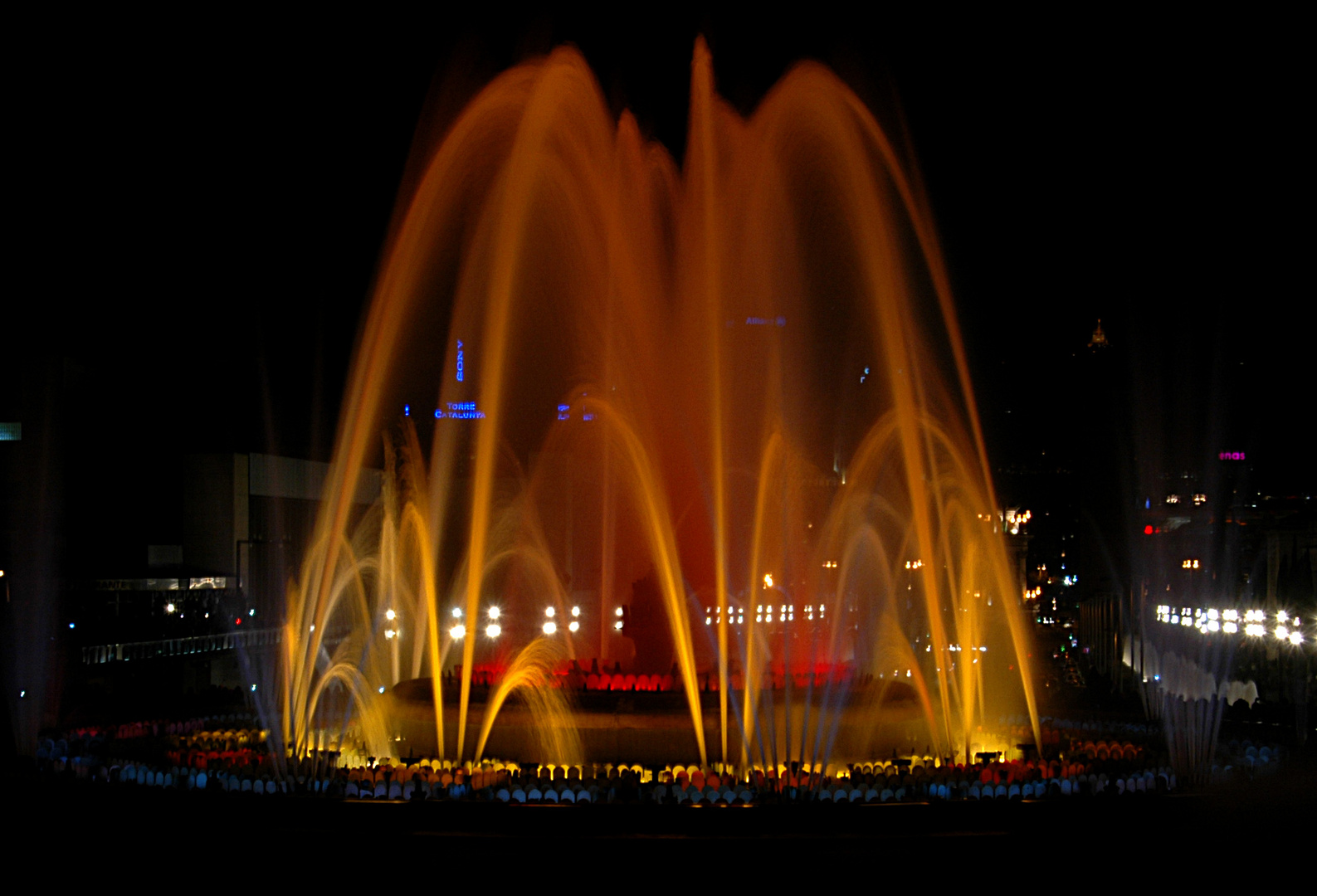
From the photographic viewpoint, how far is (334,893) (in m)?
12.1

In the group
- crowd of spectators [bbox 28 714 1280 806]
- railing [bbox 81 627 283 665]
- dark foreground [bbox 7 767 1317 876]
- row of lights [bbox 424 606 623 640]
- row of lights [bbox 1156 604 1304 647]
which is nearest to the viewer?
dark foreground [bbox 7 767 1317 876]

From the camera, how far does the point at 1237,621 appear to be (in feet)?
122

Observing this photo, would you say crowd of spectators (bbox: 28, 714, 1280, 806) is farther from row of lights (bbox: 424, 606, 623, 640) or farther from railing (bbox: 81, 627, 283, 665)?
row of lights (bbox: 424, 606, 623, 640)

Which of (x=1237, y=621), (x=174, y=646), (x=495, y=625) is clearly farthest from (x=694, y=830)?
(x=495, y=625)

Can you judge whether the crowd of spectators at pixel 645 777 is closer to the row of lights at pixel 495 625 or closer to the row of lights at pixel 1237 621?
the row of lights at pixel 1237 621

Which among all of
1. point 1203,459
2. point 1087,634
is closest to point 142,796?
Answer: point 1087,634

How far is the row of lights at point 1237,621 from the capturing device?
3222 centimetres

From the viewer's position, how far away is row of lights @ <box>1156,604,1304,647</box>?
1268 inches

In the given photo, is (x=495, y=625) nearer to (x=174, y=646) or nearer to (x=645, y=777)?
(x=174, y=646)

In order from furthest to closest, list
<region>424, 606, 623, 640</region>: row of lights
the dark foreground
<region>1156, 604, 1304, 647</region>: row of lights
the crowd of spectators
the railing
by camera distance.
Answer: <region>424, 606, 623, 640</region>: row of lights
<region>1156, 604, 1304, 647</region>: row of lights
the railing
the crowd of spectators
the dark foreground

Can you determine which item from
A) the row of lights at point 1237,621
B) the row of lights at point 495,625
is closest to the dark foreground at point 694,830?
the row of lights at point 1237,621

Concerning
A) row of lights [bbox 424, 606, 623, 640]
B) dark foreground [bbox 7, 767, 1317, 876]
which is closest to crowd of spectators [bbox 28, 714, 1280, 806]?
dark foreground [bbox 7, 767, 1317, 876]

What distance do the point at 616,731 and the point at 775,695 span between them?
9.40ft

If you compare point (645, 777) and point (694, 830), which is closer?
point (694, 830)
